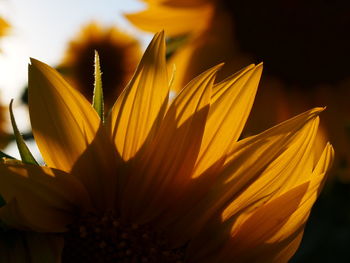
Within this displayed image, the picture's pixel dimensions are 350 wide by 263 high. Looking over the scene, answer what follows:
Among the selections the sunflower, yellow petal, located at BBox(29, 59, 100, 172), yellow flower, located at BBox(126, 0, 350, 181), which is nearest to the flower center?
yellow petal, located at BBox(29, 59, 100, 172)

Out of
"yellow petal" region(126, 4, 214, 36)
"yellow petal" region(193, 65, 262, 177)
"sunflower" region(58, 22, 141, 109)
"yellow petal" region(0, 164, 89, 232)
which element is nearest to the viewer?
"yellow petal" region(0, 164, 89, 232)

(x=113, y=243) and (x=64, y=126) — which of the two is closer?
(x=64, y=126)

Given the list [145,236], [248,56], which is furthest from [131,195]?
[248,56]

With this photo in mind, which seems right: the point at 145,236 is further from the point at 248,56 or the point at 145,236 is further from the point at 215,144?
the point at 248,56

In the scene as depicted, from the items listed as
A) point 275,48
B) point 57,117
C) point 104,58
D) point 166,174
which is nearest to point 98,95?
point 57,117

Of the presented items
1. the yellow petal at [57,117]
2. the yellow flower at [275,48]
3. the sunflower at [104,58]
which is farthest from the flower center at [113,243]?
the sunflower at [104,58]

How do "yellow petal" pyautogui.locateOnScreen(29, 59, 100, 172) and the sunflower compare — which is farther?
the sunflower

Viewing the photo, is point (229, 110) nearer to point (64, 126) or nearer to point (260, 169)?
point (260, 169)

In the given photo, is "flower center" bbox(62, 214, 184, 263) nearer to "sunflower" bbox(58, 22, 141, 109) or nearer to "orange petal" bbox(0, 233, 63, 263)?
"orange petal" bbox(0, 233, 63, 263)

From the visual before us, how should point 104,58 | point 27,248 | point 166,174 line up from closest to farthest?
1. point 27,248
2. point 166,174
3. point 104,58

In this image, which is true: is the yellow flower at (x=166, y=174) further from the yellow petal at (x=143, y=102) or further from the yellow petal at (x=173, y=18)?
the yellow petal at (x=173, y=18)
